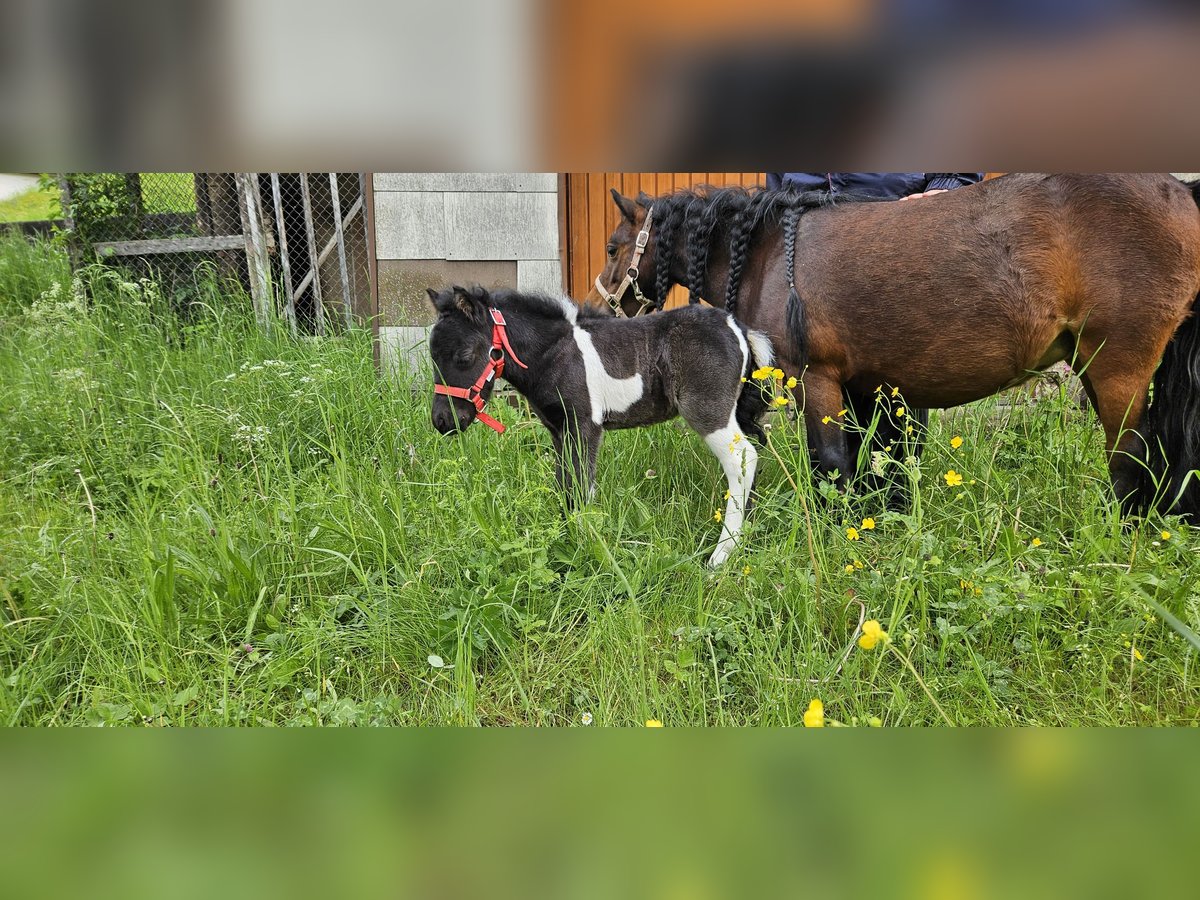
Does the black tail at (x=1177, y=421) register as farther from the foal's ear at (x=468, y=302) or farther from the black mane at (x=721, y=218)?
the foal's ear at (x=468, y=302)

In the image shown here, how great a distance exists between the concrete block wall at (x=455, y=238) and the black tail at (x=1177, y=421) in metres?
3.63

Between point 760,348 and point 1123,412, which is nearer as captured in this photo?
point 1123,412

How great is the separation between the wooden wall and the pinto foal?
2.79 meters

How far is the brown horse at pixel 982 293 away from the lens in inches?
128

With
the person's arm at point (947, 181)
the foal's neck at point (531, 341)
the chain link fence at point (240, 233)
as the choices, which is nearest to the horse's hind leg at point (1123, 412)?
the person's arm at point (947, 181)

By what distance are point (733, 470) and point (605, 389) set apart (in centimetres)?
65

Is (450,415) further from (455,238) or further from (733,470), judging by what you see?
(455,238)

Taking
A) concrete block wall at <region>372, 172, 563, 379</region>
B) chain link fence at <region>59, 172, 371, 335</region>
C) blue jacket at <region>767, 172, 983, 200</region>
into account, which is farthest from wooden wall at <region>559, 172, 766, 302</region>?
blue jacket at <region>767, 172, 983, 200</region>

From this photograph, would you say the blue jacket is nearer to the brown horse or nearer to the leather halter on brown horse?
the brown horse

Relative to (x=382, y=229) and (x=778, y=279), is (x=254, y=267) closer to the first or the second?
(x=382, y=229)

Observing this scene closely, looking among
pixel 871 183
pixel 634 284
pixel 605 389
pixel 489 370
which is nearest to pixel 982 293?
pixel 871 183

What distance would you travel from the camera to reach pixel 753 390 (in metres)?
3.87

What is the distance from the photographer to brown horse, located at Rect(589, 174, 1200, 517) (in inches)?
128
